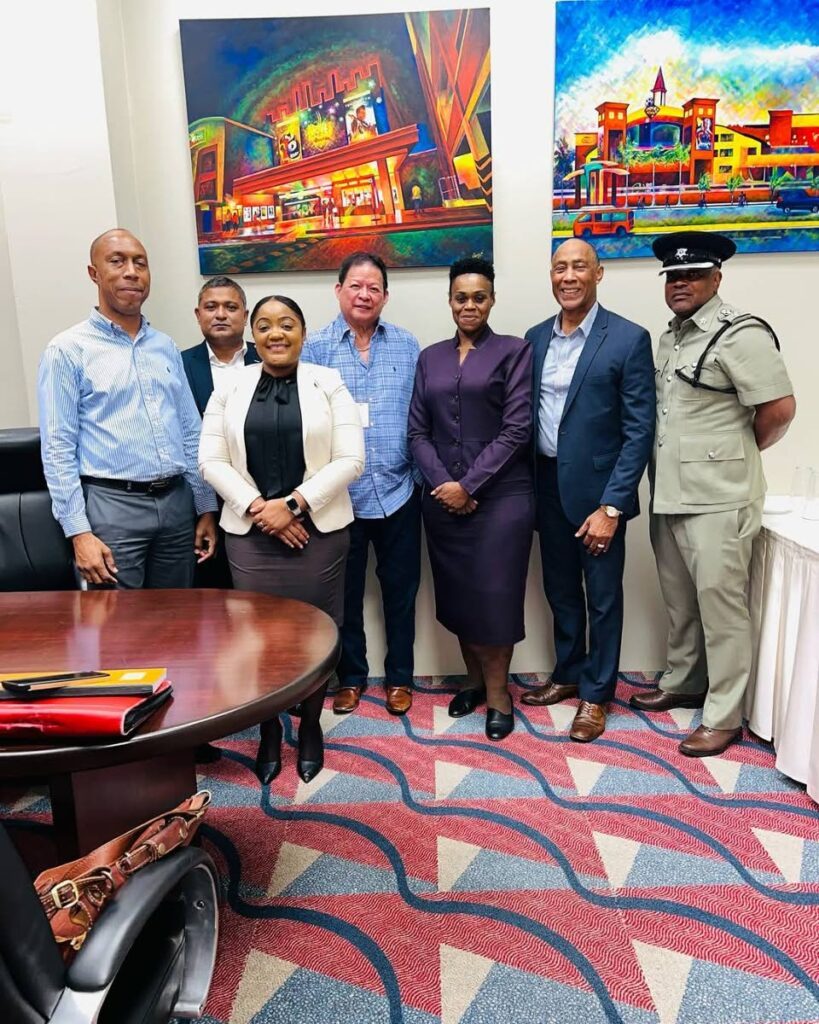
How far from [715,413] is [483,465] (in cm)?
83

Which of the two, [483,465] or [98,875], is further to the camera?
[483,465]

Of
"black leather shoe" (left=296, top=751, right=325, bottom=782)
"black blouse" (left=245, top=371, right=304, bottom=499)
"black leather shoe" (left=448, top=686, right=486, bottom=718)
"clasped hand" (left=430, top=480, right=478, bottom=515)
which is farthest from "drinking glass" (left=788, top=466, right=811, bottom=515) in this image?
"black leather shoe" (left=296, top=751, right=325, bottom=782)

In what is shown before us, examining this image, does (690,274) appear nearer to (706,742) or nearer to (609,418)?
(609,418)

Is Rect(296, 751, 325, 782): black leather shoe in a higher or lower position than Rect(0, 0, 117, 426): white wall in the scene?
lower

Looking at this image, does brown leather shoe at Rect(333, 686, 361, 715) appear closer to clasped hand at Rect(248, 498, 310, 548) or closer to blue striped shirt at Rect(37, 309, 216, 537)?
clasped hand at Rect(248, 498, 310, 548)

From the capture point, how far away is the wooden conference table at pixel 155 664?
1.21m

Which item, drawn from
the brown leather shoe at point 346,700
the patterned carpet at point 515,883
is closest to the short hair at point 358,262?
the brown leather shoe at point 346,700

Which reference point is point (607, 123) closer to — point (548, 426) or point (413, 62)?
point (413, 62)

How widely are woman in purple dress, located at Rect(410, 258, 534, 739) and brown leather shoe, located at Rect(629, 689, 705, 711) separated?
0.57 meters

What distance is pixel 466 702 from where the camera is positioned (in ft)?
9.75

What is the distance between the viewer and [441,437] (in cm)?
277

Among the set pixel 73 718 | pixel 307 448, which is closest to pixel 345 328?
pixel 307 448

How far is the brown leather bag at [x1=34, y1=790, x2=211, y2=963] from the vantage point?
1.07 m

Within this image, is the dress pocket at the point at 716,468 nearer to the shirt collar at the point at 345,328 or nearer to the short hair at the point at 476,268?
the short hair at the point at 476,268
